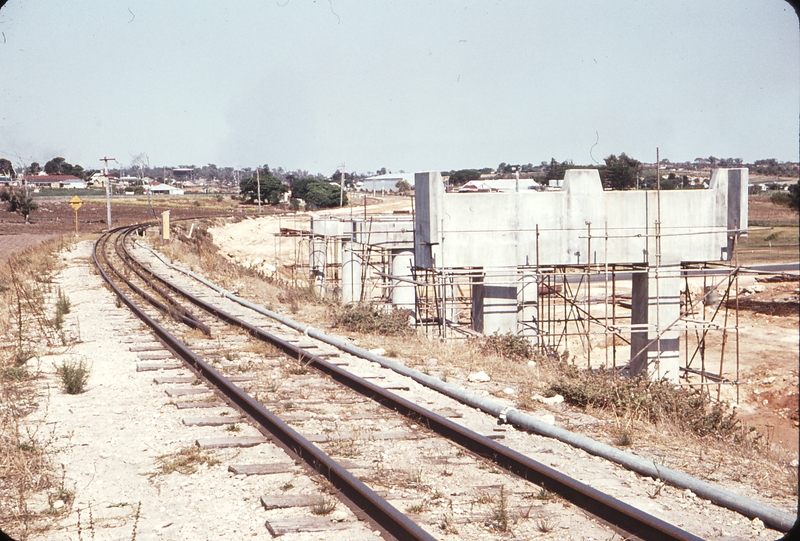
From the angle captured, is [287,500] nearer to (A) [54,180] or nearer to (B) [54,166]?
(A) [54,180]

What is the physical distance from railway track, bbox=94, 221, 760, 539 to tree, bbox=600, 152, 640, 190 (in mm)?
15112

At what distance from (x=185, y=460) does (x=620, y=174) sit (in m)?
21.4

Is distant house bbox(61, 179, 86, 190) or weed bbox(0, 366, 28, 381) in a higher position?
distant house bbox(61, 179, 86, 190)

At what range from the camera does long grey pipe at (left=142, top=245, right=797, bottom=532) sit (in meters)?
5.92

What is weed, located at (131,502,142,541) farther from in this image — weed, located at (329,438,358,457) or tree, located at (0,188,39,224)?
tree, located at (0,188,39,224)

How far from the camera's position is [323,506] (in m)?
6.03

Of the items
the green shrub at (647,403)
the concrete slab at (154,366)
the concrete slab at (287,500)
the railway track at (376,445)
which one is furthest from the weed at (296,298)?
the concrete slab at (287,500)

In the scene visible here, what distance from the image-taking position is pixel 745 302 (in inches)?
1677

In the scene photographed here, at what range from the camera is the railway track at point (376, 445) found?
5852mm

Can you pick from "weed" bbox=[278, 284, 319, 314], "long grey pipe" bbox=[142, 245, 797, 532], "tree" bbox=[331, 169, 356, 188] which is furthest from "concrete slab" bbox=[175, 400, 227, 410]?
"tree" bbox=[331, 169, 356, 188]

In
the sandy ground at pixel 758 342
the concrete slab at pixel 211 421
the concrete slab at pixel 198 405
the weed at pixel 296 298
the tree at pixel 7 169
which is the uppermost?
the tree at pixel 7 169

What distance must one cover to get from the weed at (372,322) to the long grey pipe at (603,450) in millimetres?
2288

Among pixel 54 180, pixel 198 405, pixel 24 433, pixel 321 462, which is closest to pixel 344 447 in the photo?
pixel 321 462

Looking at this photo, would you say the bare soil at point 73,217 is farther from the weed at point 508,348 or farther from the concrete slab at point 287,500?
the concrete slab at point 287,500
